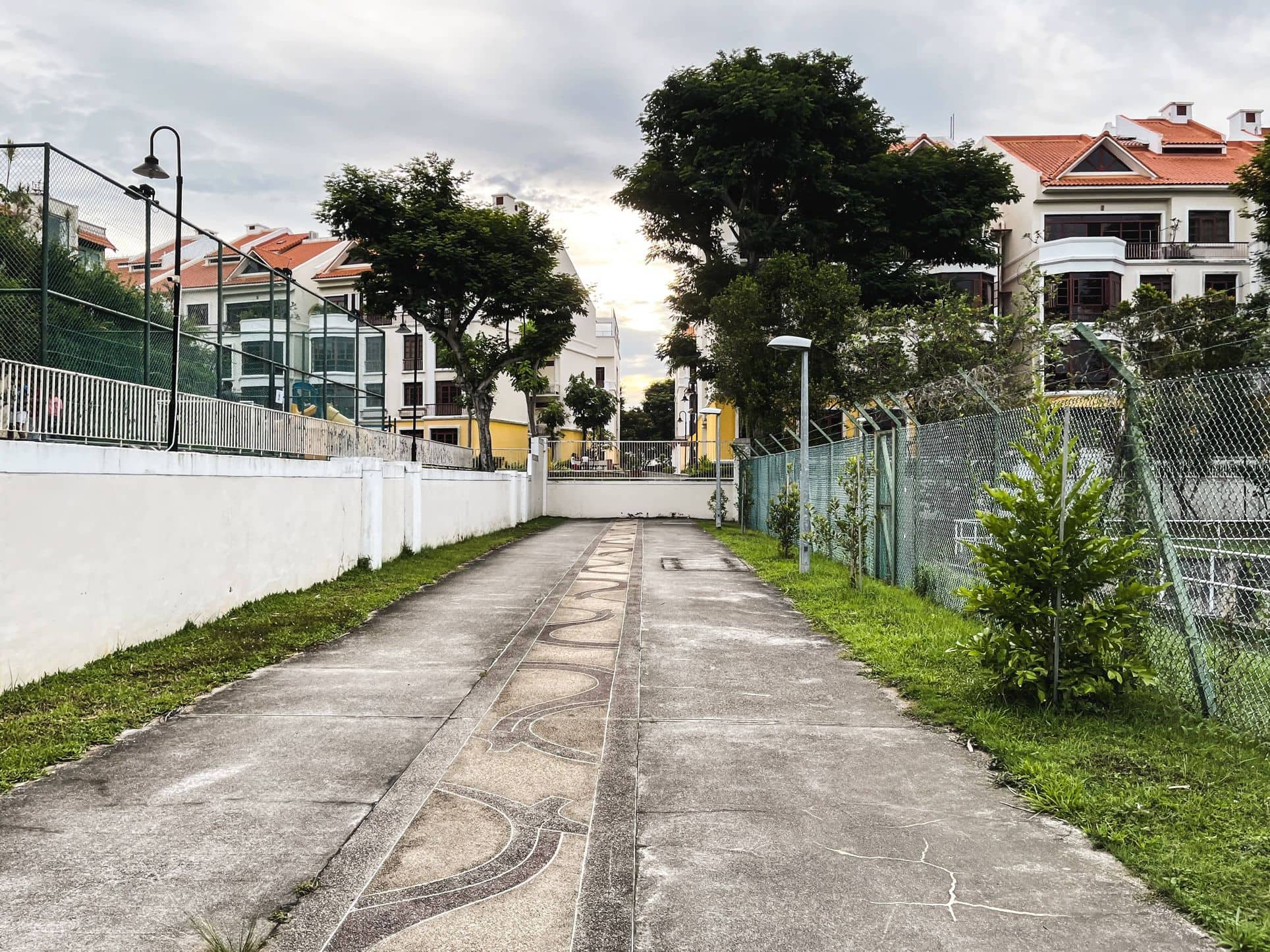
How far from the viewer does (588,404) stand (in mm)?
60531

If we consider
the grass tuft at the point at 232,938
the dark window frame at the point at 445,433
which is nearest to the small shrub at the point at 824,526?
the grass tuft at the point at 232,938

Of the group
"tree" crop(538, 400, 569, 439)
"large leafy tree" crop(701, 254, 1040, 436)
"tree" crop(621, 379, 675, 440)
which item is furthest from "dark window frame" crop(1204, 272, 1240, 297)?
"tree" crop(621, 379, 675, 440)

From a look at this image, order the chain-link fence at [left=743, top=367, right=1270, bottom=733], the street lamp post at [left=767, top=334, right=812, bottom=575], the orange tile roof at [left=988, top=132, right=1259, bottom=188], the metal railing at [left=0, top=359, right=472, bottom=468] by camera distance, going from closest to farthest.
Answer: the chain-link fence at [left=743, top=367, right=1270, bottom=733] < the metal railing at [left=0, top=359, right=472, bottom=468] < the street lamp post at [left=767, top=334, right=812, bottom=575] < the orange tile roof at [left=988, top=132, right=1259, bottom=188]

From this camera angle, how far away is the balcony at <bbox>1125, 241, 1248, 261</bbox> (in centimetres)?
4119

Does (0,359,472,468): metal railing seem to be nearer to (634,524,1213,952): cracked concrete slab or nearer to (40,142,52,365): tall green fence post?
(40,142,52,365): tall green fence post

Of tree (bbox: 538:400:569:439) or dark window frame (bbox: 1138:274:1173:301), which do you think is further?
tree (bbox: 538:400:569:439)

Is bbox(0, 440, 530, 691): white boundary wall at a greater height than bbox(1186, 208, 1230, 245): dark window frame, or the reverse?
bbox(1186, 208, 1230, 245): dark window frame

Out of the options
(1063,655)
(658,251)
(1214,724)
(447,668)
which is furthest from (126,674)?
(658,251)

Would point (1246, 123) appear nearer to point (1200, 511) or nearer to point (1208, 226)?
point (1208, 226)

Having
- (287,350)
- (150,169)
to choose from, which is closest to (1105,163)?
(287,350)

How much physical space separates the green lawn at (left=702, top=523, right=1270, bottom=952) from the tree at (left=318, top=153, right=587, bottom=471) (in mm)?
23759

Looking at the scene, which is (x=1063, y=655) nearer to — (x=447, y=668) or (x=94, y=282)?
(x=447, y=668)

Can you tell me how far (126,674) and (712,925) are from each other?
563 centimetres

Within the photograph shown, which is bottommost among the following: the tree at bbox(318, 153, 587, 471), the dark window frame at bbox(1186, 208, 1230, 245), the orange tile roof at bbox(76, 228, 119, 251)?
the orange tile roof at bbox(76, 228, 119, 251)
